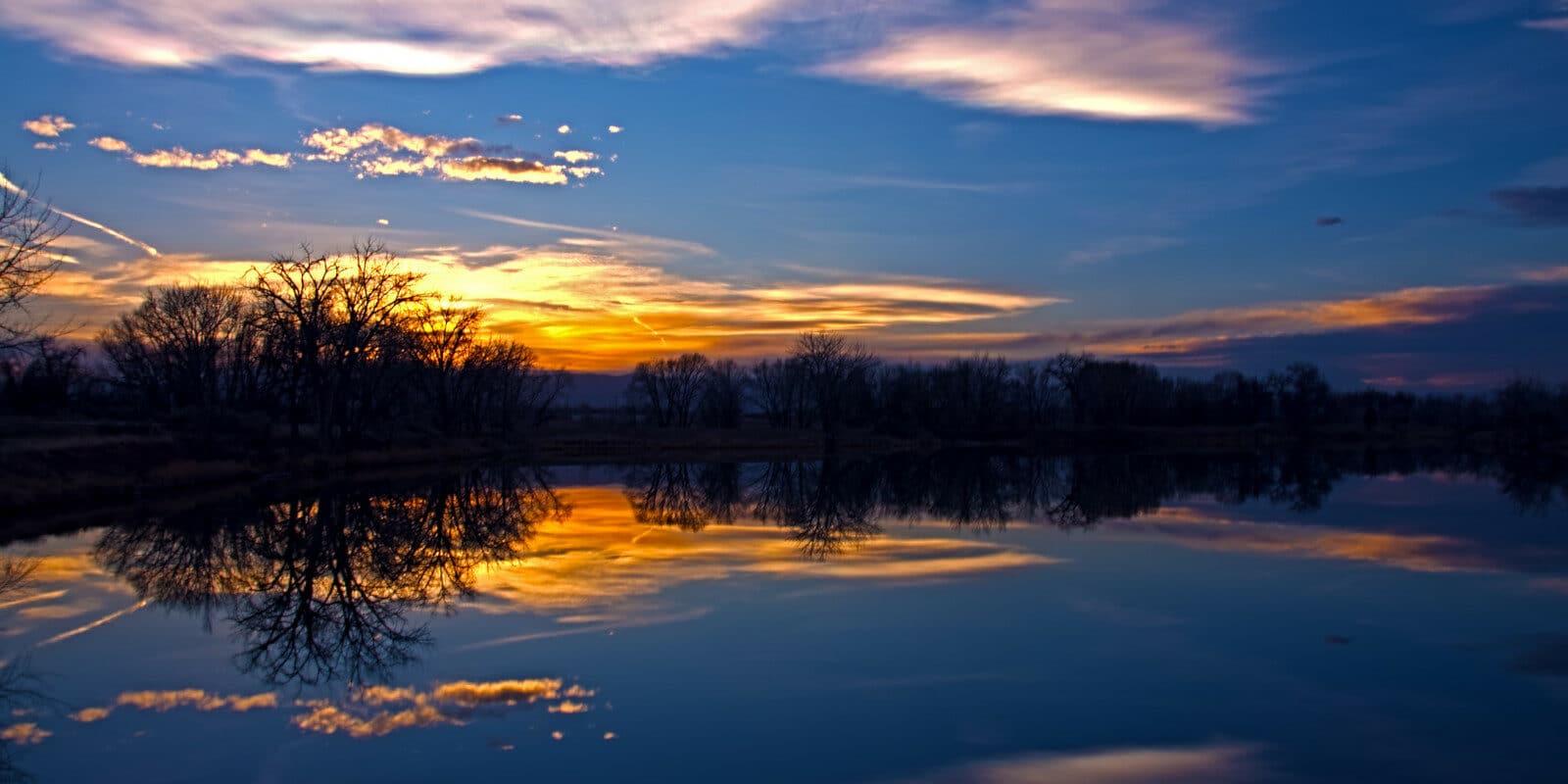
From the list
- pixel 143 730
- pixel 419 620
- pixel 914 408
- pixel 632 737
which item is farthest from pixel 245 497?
pixel 914 408

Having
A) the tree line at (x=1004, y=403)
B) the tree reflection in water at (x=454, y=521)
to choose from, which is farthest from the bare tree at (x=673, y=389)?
the tree reflection in water at (x=454, y=521)

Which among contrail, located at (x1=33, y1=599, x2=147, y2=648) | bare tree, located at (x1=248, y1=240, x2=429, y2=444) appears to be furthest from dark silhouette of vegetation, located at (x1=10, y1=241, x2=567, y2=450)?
contrail, located at (x1=33, y1=599, x2=147, y2=648)

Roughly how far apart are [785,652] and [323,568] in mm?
8828

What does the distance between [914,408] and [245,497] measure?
250 feet

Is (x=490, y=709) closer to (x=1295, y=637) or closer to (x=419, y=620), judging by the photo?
(x=419, y=620)

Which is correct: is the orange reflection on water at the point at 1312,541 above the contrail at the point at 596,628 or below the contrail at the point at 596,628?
above

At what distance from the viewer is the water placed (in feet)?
24.3

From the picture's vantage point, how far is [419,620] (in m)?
12.2

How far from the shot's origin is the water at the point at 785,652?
7406mm

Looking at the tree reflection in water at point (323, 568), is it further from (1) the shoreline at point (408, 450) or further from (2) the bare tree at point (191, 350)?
(2) the bare tree at point (191, 350)

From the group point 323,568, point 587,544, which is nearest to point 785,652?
point 323,568

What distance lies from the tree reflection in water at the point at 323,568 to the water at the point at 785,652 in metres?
0.09

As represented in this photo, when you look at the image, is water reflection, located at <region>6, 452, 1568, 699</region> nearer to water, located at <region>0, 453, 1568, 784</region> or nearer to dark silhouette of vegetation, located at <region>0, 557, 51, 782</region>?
water, located at <region>0, 453, 1568, 784</region>

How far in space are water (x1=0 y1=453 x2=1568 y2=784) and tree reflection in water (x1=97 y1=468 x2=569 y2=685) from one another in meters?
0.09
